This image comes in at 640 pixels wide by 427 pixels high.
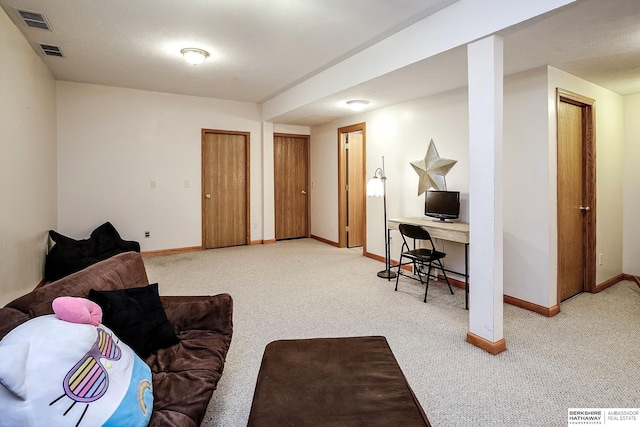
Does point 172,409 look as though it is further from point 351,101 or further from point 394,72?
point 351,101

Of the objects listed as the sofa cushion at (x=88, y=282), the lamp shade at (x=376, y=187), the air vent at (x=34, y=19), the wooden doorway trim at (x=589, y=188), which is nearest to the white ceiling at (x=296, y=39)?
the air vent at (x=34, y=19)

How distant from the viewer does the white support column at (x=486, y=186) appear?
7.78 feet

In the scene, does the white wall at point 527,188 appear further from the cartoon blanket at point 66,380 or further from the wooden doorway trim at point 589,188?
the cartoon blanket at point 66,380

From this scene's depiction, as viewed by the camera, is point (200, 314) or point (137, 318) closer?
point (137, 318)

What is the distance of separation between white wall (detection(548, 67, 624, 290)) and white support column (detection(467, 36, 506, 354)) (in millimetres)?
1753

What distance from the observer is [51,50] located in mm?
3635

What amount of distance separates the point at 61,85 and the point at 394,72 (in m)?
4.51

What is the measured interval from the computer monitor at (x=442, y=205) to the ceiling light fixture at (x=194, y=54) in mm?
2910

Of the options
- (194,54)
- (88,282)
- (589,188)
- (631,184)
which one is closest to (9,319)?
(88,282)

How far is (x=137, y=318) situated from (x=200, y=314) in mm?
380

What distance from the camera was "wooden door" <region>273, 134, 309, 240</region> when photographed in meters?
6.70

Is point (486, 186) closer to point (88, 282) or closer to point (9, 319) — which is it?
point (88, 282)

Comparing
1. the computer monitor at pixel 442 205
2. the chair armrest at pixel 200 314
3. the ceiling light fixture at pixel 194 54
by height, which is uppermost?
the ceiling light fixture at pixel 194 54

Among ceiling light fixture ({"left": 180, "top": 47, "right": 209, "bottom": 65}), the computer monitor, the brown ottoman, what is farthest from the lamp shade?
the brown ottoman
